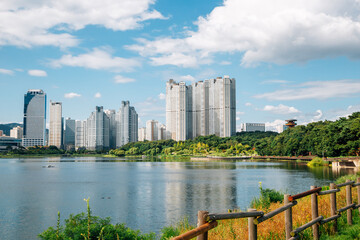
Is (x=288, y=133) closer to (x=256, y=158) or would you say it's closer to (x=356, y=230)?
(x=256, y=158)

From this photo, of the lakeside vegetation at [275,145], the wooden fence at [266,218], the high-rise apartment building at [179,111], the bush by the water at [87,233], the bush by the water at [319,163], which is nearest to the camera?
the wooden fence at [266,218]

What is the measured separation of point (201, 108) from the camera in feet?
574

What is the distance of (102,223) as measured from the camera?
367 inches

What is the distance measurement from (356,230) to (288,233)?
2.92 meters

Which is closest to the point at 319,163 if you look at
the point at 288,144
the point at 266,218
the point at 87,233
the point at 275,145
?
the point at 288,144

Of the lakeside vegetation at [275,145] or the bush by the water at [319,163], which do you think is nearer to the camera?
the lakeside vegetation at [275,145]

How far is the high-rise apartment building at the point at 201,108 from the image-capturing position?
536 feet

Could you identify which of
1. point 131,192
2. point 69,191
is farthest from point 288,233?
point 69,191

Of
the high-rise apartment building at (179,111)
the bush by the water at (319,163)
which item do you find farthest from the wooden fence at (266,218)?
the high-rise apartment building at (179,111)

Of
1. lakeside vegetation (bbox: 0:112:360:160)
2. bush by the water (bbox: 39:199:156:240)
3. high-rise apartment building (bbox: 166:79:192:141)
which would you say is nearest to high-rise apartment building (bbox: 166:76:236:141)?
high-rise apartment building (bbox: 166:79:192:141)

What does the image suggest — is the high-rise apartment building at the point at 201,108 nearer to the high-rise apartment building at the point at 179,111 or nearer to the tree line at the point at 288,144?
the high-rise apartment building at the point at 179,111

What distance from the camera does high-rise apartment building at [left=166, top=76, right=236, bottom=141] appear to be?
16325 centimetres

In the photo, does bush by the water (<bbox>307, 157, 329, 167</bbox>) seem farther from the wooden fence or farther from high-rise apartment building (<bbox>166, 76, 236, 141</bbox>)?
high-rise apartment building (<bbox>166, 76, 236, 141</bbox>)

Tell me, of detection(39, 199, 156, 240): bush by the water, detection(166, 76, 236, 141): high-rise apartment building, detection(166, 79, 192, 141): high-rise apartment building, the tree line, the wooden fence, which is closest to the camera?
the wooden fence
